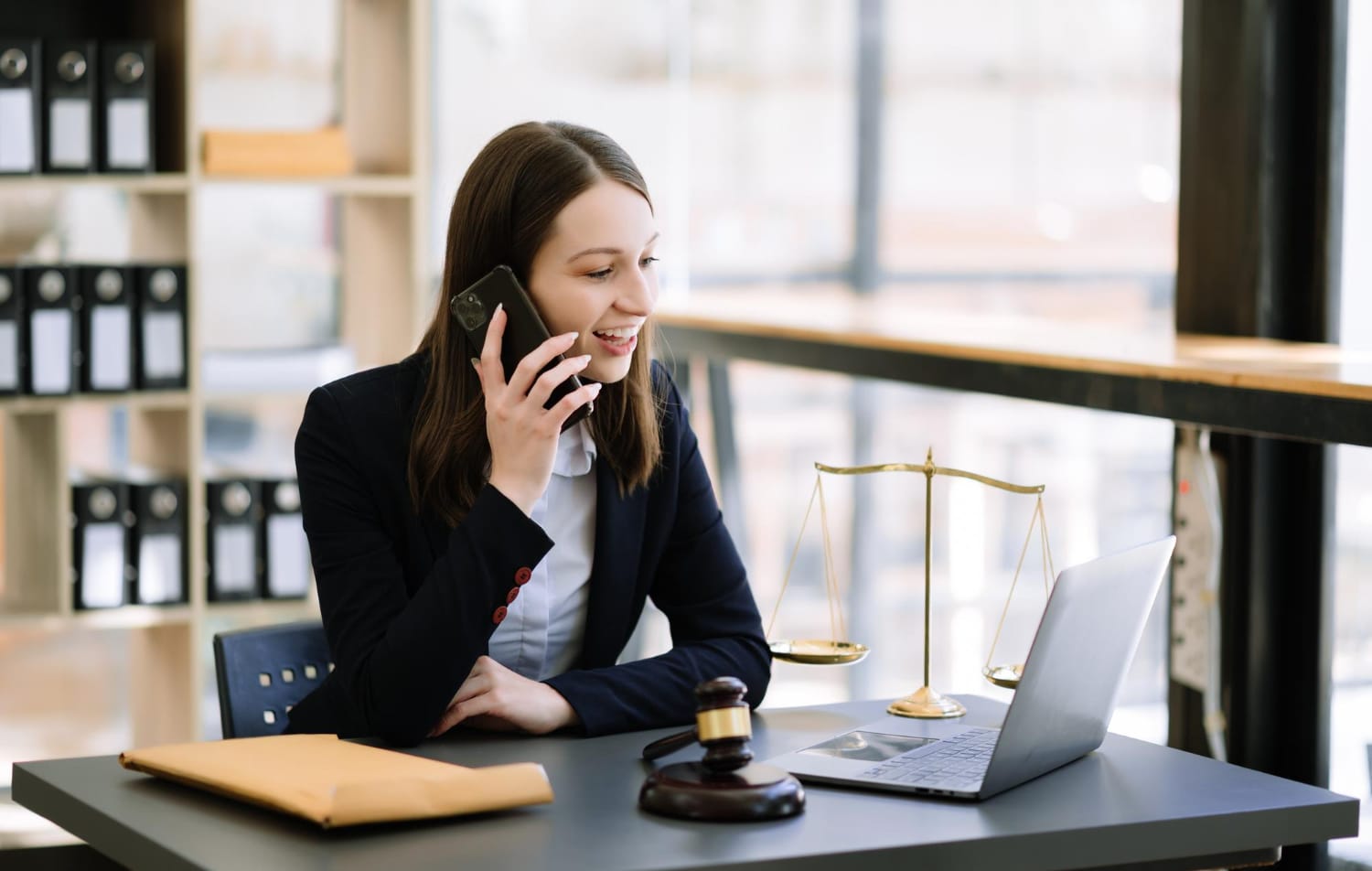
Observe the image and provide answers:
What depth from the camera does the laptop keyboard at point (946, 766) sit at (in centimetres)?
147

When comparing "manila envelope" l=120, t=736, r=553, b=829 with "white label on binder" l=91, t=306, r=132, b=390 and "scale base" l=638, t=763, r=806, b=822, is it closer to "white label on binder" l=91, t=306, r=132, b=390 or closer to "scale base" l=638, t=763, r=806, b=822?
"scale base" l=638, t=763, r=806, b=822

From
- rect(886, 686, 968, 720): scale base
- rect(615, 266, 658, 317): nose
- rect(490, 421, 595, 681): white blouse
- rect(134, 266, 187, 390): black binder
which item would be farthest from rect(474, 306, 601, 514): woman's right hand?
rect(134, 266, 187, 390): black binder

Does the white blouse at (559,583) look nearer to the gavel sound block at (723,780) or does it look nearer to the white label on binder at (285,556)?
the gavel sound block at (723,780)

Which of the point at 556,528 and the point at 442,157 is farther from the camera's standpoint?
the point at 442,157

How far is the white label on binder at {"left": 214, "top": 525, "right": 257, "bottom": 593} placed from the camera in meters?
3.55

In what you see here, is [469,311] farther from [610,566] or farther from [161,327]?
[161,327]

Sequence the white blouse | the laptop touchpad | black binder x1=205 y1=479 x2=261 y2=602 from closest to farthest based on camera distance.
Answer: the laptop touchpad → the white blouse → black binder x1=205 y1=479 x2=261 y2=602

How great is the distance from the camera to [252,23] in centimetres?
434

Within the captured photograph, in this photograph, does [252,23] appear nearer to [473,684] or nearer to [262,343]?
[262,343]

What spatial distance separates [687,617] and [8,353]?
75.5 inches

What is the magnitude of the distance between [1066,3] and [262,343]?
7.86 ft

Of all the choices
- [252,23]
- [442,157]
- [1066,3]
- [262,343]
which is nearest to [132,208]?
[252,23]

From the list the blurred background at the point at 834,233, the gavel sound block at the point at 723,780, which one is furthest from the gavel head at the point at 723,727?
the blurred background at the point at 834,233

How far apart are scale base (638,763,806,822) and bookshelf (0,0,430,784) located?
2.32 meters
